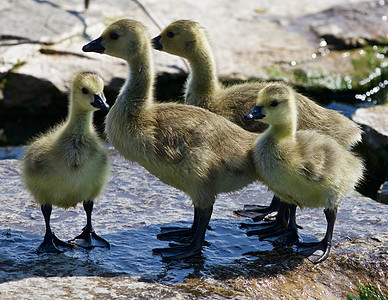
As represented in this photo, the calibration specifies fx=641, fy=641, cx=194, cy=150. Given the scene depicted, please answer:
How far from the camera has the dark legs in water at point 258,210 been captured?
5920mm

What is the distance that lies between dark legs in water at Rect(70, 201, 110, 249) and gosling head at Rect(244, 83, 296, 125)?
147 cm

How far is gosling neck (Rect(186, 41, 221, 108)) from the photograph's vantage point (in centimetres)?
629

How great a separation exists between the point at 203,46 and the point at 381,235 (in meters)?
2.51

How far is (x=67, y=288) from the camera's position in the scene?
14.1ft

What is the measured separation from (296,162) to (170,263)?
122 cm

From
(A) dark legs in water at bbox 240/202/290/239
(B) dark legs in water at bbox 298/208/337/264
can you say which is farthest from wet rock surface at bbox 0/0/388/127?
(B) dark legs in water at bbox 298/208/337/264

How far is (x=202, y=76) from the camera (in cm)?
633

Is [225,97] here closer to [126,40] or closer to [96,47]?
[126,40]

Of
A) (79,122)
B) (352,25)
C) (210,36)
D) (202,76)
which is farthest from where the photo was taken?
(352,25)

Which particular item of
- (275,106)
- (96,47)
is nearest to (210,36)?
(96,47)

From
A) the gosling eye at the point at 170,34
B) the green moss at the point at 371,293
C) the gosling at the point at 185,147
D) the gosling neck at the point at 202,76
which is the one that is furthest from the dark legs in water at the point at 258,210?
the gosling eye at the point at 170,34

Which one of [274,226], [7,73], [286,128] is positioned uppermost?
[286,128]

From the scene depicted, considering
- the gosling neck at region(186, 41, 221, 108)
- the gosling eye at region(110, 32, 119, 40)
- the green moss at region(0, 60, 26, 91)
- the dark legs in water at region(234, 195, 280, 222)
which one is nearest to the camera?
the gosling eye at region(110, 32, 119, 40)

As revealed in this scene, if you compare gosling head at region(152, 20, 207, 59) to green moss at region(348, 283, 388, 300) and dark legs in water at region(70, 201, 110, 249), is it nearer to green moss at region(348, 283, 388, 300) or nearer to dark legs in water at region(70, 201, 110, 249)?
dark legs in water at region(70, 201, 110, 249)
